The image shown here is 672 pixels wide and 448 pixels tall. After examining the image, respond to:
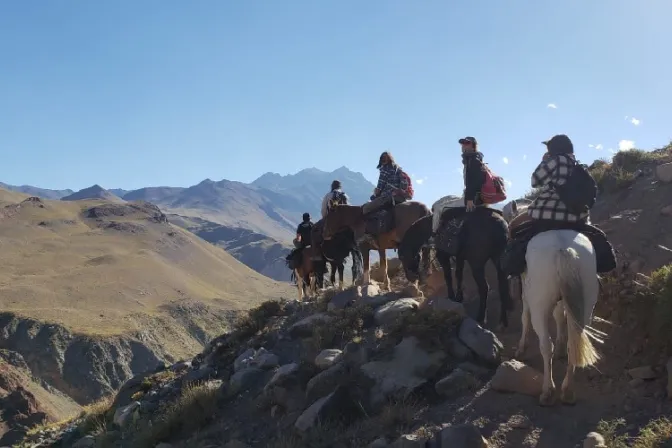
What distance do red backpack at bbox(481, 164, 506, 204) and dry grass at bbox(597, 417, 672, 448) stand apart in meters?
3.86

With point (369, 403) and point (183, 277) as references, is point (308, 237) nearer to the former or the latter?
point (369, 403)

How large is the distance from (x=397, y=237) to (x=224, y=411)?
4.69m

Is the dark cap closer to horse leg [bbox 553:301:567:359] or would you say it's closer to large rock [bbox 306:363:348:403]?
horse leg [bbox 553:301:567:359]

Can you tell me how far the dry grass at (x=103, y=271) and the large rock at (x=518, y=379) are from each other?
5625 cm

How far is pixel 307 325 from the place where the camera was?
10719 mm

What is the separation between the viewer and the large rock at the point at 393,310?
9.12m

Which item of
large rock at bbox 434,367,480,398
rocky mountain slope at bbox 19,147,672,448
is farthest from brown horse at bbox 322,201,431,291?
large rock at bbox 434,367,480,398

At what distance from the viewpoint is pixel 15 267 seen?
75.6 meters

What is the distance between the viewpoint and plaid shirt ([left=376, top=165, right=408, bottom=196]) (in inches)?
460

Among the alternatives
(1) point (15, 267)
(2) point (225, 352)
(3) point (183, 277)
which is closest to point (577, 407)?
(2) point (225, 352)

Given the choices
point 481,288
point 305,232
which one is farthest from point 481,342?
point 305,232

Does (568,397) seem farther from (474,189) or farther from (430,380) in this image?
(474,189)

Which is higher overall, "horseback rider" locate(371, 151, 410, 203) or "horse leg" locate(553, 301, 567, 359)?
"horseback rider" locate(371, 151, 410, 203)

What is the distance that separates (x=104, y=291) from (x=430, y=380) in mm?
71777
